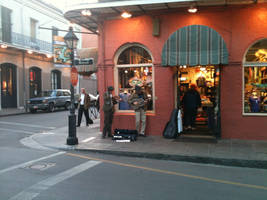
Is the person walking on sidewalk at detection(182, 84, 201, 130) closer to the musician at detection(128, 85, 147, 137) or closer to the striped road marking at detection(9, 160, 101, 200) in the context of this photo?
the musician at detection(128, 85, 147, 137)

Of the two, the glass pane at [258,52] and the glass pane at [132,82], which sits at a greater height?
the glass pane at [258,52]

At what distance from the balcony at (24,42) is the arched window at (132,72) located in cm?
1507

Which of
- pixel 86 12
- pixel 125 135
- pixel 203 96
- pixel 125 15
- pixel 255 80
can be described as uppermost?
pixel 86 12

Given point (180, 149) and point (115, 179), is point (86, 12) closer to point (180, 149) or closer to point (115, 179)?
point (180, 149)

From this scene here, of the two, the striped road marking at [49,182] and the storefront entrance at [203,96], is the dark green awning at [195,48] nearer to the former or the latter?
the storefront entrance at [203,96]

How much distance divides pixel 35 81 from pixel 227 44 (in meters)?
22.2

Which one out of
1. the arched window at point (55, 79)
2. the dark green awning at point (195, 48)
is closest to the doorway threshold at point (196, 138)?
the dark green awning at point (195, 48)

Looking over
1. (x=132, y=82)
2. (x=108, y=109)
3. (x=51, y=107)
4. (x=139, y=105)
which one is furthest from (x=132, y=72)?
(x=51, y=107)

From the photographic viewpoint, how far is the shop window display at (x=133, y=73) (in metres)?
10.8

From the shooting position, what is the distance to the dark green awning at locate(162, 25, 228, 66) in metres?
8.80

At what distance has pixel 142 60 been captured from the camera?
10859 mm

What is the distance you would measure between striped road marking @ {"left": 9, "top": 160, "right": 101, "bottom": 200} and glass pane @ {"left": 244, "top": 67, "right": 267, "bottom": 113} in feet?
19.2

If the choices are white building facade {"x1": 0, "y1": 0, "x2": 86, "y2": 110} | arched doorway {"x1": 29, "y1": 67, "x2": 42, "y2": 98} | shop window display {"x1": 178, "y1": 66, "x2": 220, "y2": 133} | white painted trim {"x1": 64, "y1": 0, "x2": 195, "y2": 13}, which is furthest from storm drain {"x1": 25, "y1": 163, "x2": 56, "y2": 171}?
arched doorway {"x1": 29, "y1": 67, "x2": 42, "y2": 98}

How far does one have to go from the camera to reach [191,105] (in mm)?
10891
